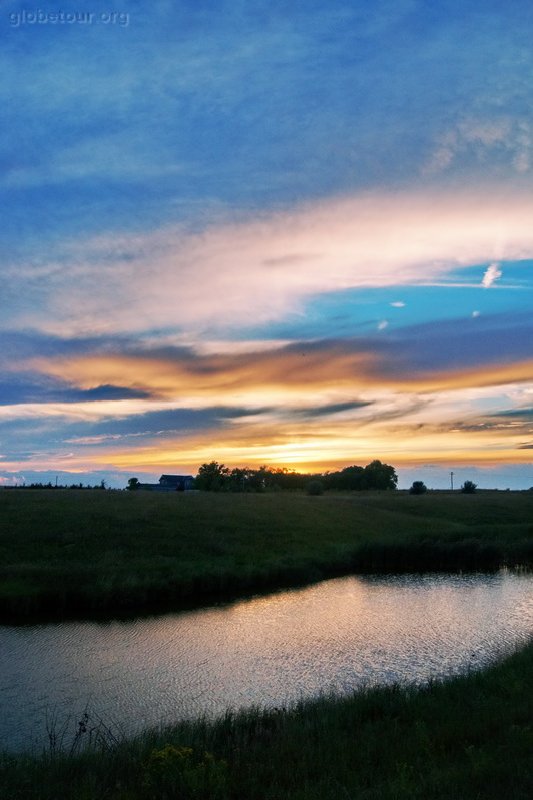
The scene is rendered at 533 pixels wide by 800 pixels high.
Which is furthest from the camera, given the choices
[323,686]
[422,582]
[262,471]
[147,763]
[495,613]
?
[262,471]

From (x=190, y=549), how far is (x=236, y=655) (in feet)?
65.4

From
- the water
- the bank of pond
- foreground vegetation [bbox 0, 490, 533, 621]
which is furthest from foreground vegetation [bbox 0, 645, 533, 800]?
foreground vegetation [bbox 0, 490, 533, 621]

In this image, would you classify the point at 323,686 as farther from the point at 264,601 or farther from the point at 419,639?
the point at 264,601

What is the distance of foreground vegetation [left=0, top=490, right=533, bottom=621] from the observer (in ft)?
108

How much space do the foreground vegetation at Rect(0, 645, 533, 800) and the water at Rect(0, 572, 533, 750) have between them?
381 cm

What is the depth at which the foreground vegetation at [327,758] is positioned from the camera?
9.08m

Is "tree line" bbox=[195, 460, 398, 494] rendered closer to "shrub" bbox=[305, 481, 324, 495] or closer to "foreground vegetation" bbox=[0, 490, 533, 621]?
"shrub" bbox=[305, 481, 324, 495]

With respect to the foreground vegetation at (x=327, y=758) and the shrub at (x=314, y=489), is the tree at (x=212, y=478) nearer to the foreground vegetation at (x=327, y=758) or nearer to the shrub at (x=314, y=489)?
the shrub at (x=314, y=489)

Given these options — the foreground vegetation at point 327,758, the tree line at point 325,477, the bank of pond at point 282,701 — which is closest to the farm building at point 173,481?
the tree line at point 325,477

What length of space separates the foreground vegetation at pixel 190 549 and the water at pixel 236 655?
129 inches

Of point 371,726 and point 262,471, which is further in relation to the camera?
point 262,471

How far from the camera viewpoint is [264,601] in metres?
35.2

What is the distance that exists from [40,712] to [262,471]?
587 feet

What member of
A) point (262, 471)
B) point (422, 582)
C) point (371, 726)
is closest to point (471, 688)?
point (371, 726)
